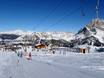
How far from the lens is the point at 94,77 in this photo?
15.1m

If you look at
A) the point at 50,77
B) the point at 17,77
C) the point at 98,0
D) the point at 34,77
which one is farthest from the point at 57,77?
the point at 98,0

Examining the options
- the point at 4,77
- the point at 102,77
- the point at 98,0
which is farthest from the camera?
the point at 4,77

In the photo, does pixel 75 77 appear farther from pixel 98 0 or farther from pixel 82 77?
pixel 98 0

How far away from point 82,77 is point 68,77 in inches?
34.0

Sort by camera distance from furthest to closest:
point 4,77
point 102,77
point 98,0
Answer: point 4,77
point 102,77
point 98,0

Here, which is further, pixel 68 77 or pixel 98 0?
pixel 68 77

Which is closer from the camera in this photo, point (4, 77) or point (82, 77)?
point (82, 77)

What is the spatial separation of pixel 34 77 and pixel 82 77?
307 cm

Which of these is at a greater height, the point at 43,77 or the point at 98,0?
the point at 98,0

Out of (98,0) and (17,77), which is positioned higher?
(98,0)

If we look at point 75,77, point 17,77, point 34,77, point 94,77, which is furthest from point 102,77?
point 17,77

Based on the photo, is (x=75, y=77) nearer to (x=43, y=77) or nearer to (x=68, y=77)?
(x=68, y=77)

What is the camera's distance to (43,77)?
15797 mm

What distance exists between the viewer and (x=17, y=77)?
15969 millimetres
